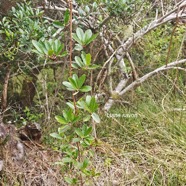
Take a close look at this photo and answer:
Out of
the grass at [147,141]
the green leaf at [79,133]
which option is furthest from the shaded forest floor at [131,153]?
the green leaf at [79,133]

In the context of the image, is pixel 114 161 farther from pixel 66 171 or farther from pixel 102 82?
pixel 102 82

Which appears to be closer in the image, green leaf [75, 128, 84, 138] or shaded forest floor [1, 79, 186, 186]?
green leaf [75, 128, 84, 138]

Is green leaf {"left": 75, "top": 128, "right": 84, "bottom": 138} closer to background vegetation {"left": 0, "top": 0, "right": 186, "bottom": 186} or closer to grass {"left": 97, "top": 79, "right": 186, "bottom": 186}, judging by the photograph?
background vegetation {"left": 0, "top": 0, "right": 186, "bottom": 186}

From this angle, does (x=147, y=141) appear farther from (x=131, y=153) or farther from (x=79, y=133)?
(x=79, y=133)

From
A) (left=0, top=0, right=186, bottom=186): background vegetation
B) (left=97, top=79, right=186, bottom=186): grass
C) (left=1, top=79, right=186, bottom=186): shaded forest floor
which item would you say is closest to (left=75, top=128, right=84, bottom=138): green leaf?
(left=0, top=0, right=186, bottom=186): background vegetation

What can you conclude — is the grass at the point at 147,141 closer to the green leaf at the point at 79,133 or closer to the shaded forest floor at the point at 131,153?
the shaded forest floor at the point at 131,153

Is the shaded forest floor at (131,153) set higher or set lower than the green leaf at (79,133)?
lower

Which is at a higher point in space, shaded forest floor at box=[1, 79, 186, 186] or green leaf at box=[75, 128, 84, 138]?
green leaf at box=[75, 128, 84, 138]

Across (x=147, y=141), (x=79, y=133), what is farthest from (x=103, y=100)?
(x=79, y=133)

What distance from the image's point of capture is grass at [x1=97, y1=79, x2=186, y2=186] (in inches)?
78.5

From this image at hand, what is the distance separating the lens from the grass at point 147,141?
78.5 inches

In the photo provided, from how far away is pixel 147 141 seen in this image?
2.31m

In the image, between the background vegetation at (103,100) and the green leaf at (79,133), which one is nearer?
the green leaf at (79,133)

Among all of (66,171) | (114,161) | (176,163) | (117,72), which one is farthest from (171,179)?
(117,72)
